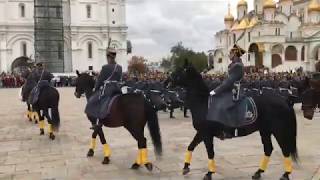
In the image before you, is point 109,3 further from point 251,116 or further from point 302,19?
point 251,116

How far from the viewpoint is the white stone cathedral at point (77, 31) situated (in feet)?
199

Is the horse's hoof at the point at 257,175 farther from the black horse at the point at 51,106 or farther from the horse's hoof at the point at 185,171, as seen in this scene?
the black horse at the point at 51,106

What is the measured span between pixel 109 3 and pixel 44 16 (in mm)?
10324

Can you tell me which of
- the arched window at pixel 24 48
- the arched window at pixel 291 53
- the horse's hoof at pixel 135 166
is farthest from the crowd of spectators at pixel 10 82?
the horse's hoof at pixel 135 166

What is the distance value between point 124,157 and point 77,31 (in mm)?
55838

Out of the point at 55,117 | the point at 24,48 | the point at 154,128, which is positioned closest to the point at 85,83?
the point at 154,128

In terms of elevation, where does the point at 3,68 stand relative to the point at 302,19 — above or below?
below

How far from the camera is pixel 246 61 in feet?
207

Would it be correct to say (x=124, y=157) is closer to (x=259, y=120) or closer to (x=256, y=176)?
(x=256, y=176)

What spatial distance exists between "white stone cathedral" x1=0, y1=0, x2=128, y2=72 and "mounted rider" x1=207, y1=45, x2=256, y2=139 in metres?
56.5

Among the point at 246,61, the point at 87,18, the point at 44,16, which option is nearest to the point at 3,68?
the point at 44,16

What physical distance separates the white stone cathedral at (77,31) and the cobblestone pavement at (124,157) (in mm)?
50450

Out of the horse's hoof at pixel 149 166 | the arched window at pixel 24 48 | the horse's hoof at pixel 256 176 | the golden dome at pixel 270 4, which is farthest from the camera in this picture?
the golden dome at pixel 270 4

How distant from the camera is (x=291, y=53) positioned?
2427 inches
